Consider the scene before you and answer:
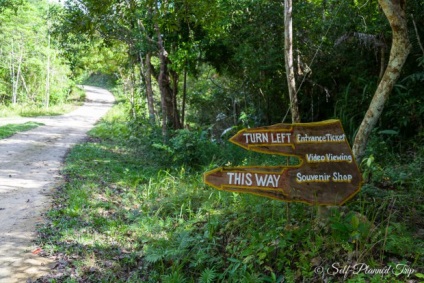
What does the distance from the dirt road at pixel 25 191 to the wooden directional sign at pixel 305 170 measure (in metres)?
2.48

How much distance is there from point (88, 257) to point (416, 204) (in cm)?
394

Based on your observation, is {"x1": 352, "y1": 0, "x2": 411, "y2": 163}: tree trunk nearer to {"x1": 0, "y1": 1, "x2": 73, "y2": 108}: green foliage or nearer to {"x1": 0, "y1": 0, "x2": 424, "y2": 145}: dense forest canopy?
{"x1": 0, "y1": 0, "x2": 424, "y2": 145}: dense forest canopy

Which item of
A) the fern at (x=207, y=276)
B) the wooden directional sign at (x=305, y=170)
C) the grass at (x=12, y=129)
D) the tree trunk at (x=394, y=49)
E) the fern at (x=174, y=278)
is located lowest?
the fern at (x=174, y=278)

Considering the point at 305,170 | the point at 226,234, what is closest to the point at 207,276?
the point at 226,234

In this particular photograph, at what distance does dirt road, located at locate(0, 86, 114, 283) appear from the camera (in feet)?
13.5

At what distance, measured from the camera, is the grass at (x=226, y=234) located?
10.9 feet

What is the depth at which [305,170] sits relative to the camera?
3.61 m

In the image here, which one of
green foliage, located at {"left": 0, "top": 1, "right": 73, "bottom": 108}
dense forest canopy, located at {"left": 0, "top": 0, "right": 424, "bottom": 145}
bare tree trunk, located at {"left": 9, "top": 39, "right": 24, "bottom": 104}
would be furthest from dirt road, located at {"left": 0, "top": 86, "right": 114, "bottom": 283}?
bare tree trunk, located at {"left": 9, "top": 39, "right": 24, "bottom": 104}

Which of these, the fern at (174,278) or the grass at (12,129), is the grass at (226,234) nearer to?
the fern at (174,278)

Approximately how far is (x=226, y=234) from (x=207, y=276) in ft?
2.62

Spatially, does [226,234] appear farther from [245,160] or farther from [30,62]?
[30,62]

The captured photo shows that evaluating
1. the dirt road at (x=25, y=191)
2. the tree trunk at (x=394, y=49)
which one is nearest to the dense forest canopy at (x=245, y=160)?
the tree trunk at (x=394, y=49)

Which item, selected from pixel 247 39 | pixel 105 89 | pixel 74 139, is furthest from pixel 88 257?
pixel 105 89

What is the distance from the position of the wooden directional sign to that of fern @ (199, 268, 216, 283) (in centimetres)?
91
